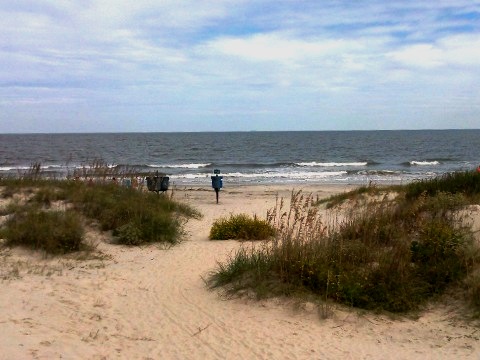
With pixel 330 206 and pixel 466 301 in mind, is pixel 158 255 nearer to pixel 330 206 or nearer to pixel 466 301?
pixel 466 301

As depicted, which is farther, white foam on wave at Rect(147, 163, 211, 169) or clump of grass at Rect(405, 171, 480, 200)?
white foam on wave at Rect(147, 163, 211, 169)

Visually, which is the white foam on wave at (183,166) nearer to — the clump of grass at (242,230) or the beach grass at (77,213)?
the beach grass at (77,213)

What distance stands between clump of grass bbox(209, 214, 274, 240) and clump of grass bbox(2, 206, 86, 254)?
9.54 ft

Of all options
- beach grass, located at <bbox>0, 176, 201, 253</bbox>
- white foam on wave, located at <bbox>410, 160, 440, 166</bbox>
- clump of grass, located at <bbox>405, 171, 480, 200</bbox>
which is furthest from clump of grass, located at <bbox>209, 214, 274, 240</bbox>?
white foam on wave, located at <bbox>410, 160, 440, 166</bbox>

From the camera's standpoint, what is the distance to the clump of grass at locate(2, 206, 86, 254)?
8.59 m

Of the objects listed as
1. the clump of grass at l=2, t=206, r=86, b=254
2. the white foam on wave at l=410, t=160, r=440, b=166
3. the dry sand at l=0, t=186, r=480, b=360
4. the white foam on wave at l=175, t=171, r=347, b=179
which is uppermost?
the clump of grass at l=2, t=206, r=86, b=254

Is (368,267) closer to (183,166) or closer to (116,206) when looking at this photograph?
(116,206)

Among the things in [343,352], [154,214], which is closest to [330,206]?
[154,214]

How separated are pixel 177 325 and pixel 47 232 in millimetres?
3986

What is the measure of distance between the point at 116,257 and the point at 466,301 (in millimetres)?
5779

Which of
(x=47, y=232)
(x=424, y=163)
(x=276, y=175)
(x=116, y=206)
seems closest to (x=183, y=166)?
(x=276, y=175)

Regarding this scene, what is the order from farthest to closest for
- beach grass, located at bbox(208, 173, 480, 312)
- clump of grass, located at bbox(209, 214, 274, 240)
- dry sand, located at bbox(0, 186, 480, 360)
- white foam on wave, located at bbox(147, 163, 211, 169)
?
1. white foam on wave, located at bbox(147, 163, 211, 169)
2. clump of grass, located at bbox(209, 214, 274, 240)
3. beach grass, located at bbox(208, 173, 480, 312)
4. dry sand, located at bbox(0, 186, 480, 360)

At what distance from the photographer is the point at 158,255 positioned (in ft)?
30.1

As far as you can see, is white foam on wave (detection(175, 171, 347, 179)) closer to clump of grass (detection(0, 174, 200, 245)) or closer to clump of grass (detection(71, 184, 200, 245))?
clump of grass (detection(0, 174, 200, 245))
